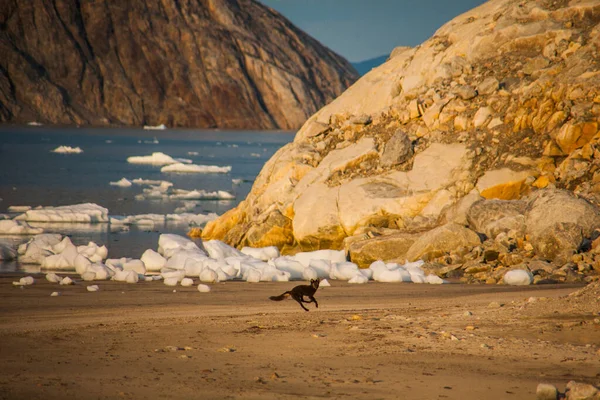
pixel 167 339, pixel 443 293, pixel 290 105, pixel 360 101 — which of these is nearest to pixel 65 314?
pixel 167 339

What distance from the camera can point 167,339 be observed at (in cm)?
748

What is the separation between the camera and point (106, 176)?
146 feet

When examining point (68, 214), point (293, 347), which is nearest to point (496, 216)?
point (293, 347)

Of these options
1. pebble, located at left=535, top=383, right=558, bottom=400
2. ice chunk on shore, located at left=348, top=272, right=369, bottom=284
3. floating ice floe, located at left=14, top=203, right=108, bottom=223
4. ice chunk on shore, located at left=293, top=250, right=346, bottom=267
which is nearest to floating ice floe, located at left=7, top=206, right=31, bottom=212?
floating ice floe, located at left=14, top=203, right=108, bottom=223

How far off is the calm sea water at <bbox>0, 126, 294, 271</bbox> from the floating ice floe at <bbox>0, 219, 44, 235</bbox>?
820 millimetres

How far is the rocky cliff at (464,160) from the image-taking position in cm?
1370

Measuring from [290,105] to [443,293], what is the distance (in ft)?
413

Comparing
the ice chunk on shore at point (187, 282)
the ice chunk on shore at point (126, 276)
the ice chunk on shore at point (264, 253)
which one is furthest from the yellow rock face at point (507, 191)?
the ice chunk on shore at point (126, 276)

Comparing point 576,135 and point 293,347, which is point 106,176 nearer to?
point 576,135

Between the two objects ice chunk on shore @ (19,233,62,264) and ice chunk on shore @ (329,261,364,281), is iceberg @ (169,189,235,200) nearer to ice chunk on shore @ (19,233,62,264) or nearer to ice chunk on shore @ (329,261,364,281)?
ice chunk on shore @ (19,233,62,264)

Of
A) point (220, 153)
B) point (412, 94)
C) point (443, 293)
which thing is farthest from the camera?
point (220, 153)

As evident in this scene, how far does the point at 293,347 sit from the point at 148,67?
399 feet

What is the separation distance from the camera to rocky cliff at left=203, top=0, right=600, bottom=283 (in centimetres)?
1370

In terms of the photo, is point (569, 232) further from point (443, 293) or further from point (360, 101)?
point (360, 101)
